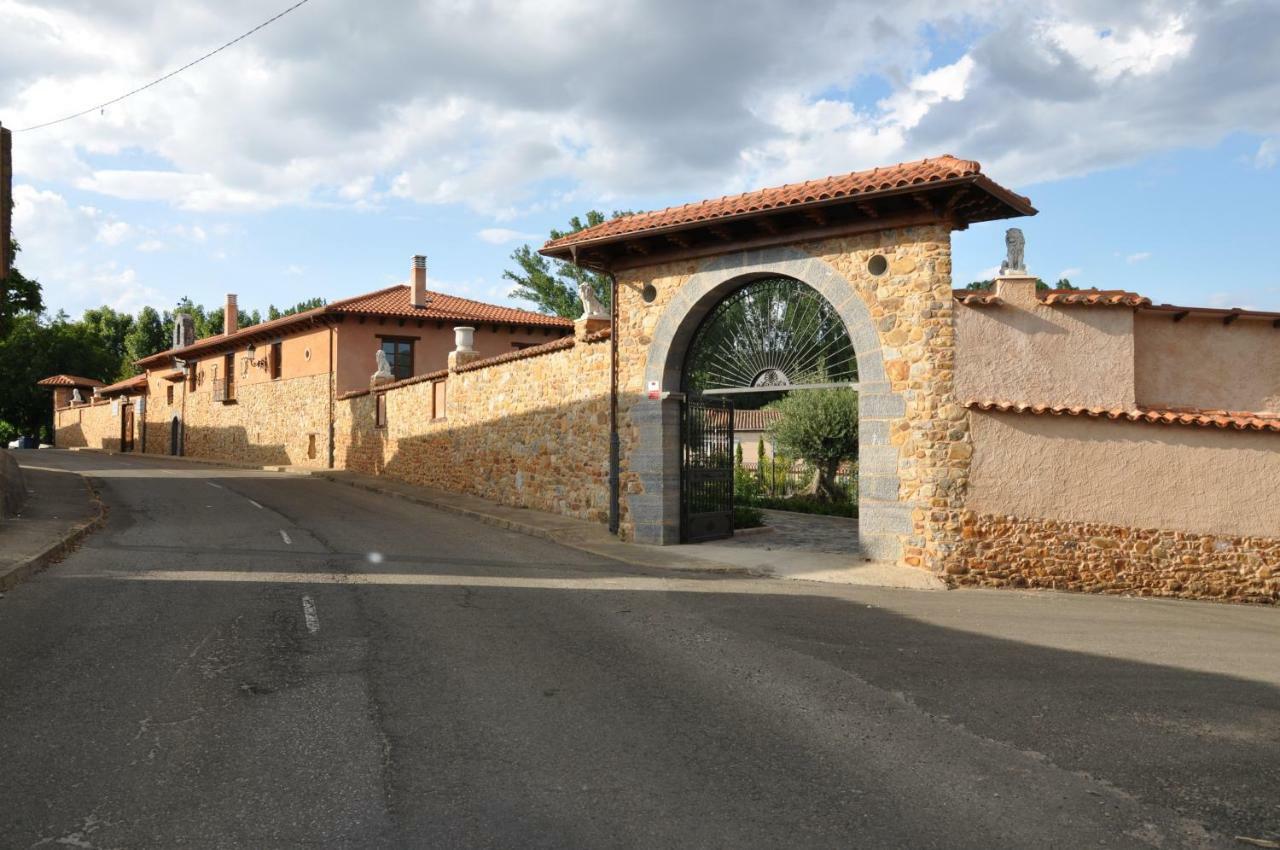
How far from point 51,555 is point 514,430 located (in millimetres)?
9066

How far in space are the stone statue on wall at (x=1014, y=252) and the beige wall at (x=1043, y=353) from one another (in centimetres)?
34

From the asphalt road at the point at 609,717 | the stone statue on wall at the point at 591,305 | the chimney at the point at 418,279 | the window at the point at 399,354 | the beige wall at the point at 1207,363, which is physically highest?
the chimney at the point at 418,279

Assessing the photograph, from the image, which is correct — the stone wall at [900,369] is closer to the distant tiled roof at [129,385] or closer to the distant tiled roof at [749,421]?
the distant tiled roof at [749,421]

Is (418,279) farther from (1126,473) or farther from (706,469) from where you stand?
(1126,473)

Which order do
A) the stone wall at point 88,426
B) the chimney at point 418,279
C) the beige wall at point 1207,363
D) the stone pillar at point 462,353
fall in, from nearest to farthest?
the beige wall at point 1207,363 < the stone pillar at point 462,353 < the chimney at point 418,279 < the stone wall at point 88,426

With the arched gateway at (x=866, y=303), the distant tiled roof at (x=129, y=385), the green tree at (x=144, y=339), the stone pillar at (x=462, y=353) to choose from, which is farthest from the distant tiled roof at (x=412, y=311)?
the green tree at (x=144, y=339)

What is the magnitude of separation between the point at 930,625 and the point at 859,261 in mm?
5415

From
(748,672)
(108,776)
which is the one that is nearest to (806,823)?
(748,672)

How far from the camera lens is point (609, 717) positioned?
A: 5180mm

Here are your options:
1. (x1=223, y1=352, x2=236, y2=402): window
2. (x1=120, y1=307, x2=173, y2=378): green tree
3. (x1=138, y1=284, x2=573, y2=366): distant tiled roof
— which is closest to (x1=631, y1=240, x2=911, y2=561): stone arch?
(x1=138, y1=284, x2=573, y2=366): distant tiled roof

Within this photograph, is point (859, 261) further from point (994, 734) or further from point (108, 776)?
point (108, 776)

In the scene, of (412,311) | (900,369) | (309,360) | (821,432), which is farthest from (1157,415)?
(309,360)

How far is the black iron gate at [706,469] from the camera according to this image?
14250 mm

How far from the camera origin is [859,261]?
11.9 meters
